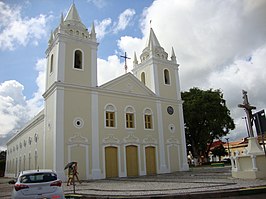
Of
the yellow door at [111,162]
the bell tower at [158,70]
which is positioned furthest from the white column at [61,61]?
the bell tower at [158,70]

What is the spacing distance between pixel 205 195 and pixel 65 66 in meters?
16.1

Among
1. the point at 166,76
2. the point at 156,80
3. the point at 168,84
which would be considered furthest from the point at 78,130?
the point at 166,76

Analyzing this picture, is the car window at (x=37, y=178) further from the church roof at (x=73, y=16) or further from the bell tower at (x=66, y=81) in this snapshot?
the church roof at (x=73, y=16)

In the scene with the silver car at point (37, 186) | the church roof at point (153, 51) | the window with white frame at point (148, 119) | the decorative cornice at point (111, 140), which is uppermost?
the church roof at point (153, 51)

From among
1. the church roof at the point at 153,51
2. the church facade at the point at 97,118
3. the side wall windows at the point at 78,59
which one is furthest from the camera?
the church roof at the point at 153,51

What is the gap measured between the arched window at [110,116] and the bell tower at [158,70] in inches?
227

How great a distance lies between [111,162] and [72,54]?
31.3ft

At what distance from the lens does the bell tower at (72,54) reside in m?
21.5

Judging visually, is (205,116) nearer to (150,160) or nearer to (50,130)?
(150,160)

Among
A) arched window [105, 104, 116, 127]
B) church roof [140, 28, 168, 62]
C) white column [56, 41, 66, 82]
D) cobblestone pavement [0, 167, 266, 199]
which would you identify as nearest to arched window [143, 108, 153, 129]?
arched window [105, 104, 116, 127]

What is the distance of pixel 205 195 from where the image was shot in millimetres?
8836

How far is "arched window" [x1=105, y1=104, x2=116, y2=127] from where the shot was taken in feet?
73.9

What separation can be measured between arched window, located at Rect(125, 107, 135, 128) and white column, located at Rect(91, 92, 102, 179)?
3254 millimetres

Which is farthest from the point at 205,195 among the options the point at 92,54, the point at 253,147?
the point at 92,54
